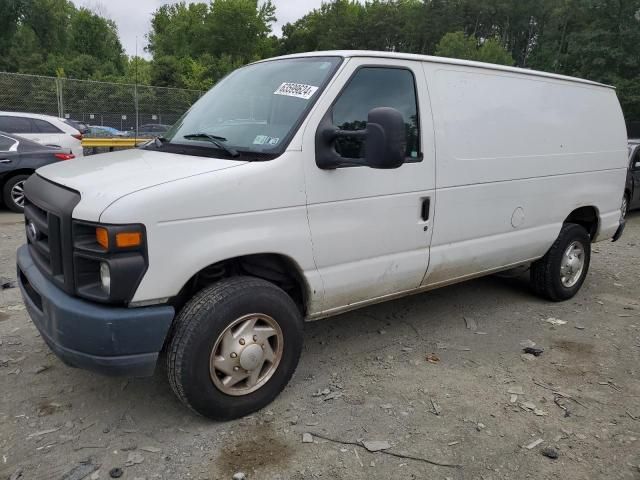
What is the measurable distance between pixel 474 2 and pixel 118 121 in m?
57.8

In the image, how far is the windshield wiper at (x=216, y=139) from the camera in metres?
3.07

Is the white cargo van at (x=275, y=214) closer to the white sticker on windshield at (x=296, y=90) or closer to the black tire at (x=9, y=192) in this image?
the white sticker on windshield at (x=296, y=90)

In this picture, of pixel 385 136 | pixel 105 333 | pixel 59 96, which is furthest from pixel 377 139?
pixel 59 96

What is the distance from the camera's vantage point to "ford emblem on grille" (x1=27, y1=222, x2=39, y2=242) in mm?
3139

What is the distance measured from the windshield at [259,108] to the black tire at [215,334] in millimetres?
810

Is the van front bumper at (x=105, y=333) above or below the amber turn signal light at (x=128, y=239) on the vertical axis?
below

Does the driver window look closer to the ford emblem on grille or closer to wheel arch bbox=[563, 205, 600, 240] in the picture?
the ford emblem on grille

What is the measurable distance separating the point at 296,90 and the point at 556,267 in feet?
10.5

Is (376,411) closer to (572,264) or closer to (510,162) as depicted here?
(510,162)

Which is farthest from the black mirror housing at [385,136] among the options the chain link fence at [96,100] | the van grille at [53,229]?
the chain link fence at [96,100]

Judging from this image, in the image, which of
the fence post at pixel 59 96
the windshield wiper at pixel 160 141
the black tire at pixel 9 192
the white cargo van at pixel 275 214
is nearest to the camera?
the white cargo van at pixel 275 214

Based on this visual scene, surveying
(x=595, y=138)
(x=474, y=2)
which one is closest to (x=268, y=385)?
(x=595, y=138)

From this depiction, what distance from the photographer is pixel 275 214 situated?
3018 mm

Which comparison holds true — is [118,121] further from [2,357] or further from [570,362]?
[570,362]
